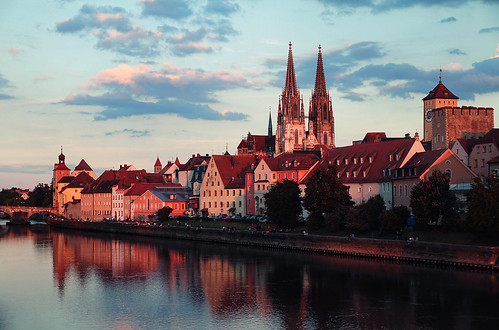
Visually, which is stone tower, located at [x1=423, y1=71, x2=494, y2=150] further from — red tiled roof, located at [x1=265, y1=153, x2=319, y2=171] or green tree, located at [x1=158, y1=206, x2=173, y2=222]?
green tree, located at [x1=158, y1=206, x2=173, y2=222]

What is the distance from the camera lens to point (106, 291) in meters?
54.1

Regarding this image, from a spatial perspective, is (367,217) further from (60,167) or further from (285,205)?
(60,167)

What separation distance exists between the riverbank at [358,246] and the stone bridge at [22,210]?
2821 inches

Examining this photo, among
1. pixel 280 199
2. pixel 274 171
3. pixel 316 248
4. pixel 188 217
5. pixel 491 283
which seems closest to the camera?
pixel 491 283

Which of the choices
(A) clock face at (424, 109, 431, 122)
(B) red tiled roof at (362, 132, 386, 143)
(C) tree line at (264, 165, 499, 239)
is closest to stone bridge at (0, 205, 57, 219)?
(B) red tiled roof at (362, 132, 386, 143)

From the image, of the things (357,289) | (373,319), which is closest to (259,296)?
(357,289)

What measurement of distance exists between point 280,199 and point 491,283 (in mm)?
37211

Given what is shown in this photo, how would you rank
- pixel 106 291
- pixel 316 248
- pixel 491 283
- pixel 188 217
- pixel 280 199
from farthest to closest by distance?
pixel 188 217, pixel 280 199, pixel 316 248, pixel 106 291, pixel 491 283

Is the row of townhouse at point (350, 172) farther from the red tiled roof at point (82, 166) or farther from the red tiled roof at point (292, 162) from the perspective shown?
the red tiled roof at point (82, 166)

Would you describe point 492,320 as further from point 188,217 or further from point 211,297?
point 188,217

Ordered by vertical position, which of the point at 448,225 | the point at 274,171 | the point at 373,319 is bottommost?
the point at 373,319

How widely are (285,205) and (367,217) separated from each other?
575 inches

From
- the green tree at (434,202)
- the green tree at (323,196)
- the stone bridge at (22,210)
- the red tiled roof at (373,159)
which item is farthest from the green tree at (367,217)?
the stone bridge at (22,210)

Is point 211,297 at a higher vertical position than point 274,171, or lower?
lower
